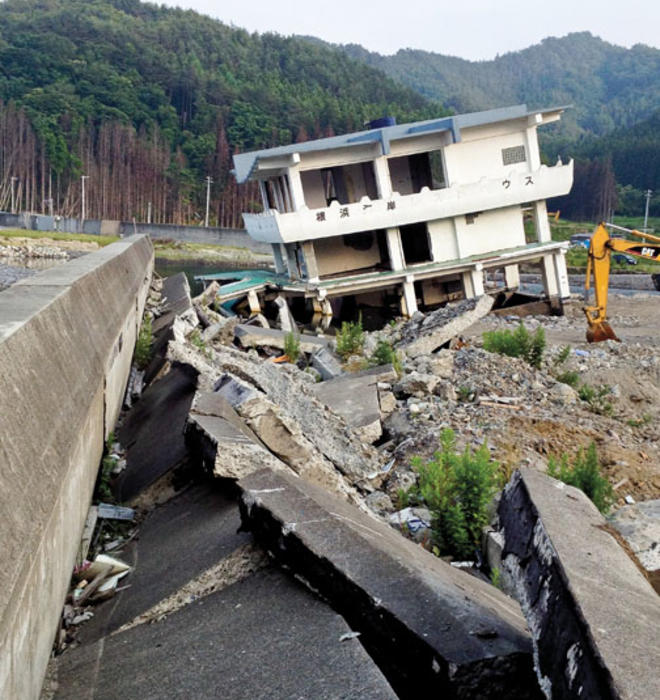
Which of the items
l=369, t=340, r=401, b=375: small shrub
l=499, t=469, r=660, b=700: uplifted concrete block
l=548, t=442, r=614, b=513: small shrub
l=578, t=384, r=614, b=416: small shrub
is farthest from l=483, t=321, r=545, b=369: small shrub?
l=499, t=469, r=660, b=700: uplifted concrete block

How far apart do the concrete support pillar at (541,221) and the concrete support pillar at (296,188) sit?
809cm

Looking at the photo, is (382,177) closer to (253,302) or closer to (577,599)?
(253,302)

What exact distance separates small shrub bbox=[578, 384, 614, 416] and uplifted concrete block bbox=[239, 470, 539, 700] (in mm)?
8639

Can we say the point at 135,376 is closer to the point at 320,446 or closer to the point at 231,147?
the point at 320,446

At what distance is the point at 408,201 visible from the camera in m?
26.3

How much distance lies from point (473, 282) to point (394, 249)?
2.87 metres

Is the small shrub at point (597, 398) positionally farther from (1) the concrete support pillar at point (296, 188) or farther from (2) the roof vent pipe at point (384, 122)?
(2) the roof vent pipe at point (384, 122)

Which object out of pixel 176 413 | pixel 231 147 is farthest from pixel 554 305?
pixel 231 147

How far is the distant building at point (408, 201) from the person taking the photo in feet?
85.2

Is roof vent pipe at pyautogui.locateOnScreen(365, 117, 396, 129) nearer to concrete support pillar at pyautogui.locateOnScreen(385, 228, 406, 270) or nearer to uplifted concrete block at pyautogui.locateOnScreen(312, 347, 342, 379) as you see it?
concrete support pillar at pyautogui.locateOnScreen(385, 228, 406, 270)

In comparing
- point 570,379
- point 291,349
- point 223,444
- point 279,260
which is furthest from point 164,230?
point 223,444

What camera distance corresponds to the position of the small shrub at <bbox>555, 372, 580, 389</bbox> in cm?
1371

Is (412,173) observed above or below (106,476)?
above

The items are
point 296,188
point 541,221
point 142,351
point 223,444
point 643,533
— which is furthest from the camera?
point 541,221
